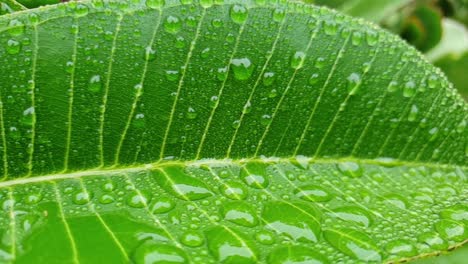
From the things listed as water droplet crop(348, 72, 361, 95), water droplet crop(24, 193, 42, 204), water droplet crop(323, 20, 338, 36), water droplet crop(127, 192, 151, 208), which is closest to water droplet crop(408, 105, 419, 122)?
water droplet crop(348, 72, 361, 95)

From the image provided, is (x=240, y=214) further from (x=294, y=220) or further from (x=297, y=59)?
(x=297, y=59)

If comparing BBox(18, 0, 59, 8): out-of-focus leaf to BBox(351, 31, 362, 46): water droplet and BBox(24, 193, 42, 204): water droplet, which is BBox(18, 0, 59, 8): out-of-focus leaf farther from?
BBox(351, 31, 362, 46): water droplet

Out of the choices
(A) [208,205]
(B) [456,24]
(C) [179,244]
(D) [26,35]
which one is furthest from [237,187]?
(B) [456,24]

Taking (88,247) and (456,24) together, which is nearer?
(88,247)

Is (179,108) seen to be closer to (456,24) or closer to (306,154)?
(306,154)

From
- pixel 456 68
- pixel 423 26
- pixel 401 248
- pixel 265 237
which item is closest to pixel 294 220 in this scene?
pixel 265 237
